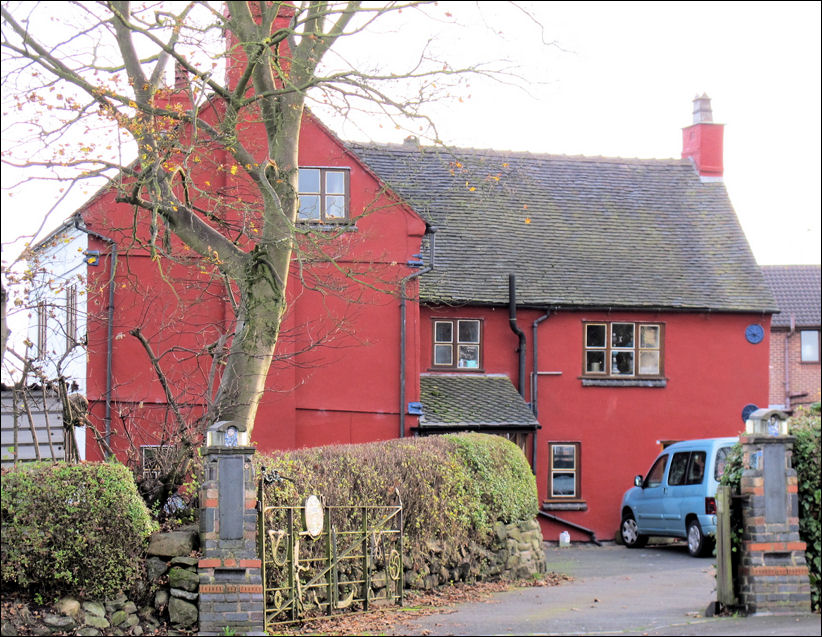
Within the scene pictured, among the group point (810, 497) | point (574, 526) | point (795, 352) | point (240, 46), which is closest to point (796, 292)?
point (795, 352)

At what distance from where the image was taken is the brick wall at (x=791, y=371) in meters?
43.6

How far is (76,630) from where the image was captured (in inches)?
389

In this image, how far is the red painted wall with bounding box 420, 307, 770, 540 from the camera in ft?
81.9

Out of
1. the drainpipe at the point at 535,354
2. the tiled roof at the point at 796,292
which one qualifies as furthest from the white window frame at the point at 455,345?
the tiled roof at the point at 796,292

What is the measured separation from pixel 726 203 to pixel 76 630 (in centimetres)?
2354

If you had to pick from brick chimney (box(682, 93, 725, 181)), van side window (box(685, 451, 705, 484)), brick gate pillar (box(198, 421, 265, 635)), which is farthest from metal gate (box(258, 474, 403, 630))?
brick chimney (box(682, 93, 725, 181))

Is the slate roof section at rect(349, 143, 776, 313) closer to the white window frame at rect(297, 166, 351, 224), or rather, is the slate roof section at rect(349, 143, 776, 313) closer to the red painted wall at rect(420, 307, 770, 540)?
the red painted wall at rect(420, 307, 770, 540)

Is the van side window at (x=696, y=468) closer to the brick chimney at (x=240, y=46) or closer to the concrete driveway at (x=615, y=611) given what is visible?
the concrete driveway at (x=615, y=611)

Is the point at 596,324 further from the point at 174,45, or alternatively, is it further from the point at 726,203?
the point at 174,45

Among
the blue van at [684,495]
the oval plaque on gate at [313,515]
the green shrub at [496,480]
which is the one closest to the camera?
the oval plaque on gate at [313,515]

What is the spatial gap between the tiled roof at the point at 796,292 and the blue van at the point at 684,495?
24370 millimetres

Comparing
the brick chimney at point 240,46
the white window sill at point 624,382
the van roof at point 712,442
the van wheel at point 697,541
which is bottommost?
the van wheel at point 697,541

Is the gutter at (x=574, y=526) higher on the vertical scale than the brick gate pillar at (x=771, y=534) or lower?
lower

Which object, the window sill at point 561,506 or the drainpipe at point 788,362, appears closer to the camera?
the window sill at point 561,506
